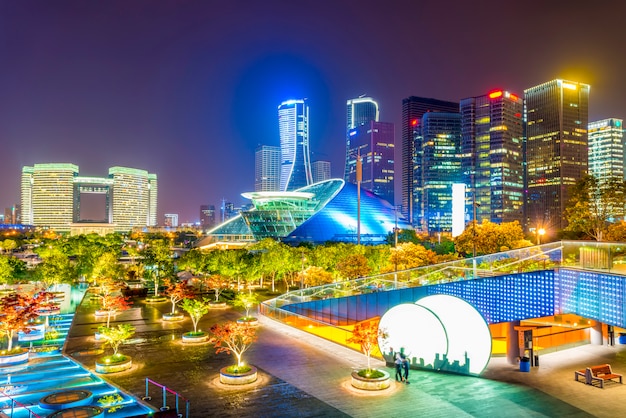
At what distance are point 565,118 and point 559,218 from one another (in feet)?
129

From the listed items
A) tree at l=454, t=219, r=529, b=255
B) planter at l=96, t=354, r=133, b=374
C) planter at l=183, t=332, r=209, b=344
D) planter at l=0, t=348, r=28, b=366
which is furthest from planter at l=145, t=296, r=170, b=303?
tree at l=454, t=219, r=529, b=255

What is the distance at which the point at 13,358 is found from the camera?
Answer: 21.9 metres

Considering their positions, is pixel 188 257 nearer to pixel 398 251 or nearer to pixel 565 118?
pixel 398 251

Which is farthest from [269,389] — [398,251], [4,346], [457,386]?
[398,251]

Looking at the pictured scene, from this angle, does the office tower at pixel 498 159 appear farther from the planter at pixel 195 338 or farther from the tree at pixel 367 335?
the tree at pixel 367 335

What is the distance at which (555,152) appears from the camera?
187 metres

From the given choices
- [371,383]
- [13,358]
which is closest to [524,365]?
[371,383]

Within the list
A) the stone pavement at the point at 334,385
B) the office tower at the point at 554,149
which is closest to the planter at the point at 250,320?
the stone pavement at the point at 334,385

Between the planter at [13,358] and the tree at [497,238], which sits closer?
the planter at [13,358]

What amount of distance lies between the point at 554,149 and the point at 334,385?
19474cm

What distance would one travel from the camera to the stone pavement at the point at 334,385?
15297 millimetres

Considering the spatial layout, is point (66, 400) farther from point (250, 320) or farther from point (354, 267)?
point (354, 267)

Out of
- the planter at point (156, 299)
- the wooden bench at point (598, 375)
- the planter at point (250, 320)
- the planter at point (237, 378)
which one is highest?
the wooden bench at point (598, 375)

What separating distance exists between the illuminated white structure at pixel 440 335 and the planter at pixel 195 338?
9433mm
